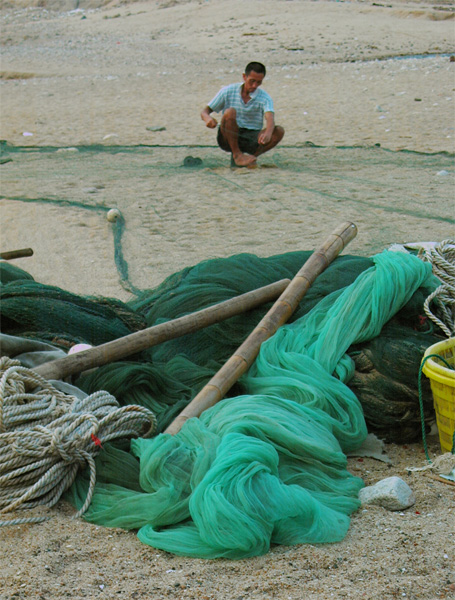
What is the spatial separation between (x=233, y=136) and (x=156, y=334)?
16.9 feet

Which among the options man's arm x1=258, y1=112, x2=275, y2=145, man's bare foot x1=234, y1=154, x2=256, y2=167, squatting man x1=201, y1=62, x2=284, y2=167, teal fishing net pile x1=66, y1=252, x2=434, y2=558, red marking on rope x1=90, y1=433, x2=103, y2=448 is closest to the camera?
teal fishing net pile x1=66, y1=252, x2=434, y2=558

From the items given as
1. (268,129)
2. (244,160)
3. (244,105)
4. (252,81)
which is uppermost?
(252,81)

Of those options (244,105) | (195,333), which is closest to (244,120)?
(244,105)

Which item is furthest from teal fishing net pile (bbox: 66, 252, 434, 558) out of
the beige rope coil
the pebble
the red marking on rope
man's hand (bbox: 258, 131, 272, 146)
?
man's hand (bbox: 258, 131, 272, 146)

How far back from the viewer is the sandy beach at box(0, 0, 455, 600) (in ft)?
7.38

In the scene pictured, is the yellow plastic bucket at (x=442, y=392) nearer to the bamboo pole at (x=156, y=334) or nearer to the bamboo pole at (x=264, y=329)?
the bamboo pole at (x=264, y=329)

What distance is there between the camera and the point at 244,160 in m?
8.32

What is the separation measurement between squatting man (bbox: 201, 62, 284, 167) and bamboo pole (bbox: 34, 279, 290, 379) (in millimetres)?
4448

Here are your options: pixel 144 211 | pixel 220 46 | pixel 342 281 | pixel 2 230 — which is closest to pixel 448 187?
pixel 144 211

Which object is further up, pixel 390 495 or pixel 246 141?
pixel 246 141

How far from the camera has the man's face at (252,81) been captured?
7945 mm

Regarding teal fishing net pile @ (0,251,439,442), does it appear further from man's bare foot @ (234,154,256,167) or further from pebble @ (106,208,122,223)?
man's bare foot @ (234,154,256,167)

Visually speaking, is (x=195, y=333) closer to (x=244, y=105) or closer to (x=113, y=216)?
(x=113, y=216)

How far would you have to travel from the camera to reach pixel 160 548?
2398 millimetres
